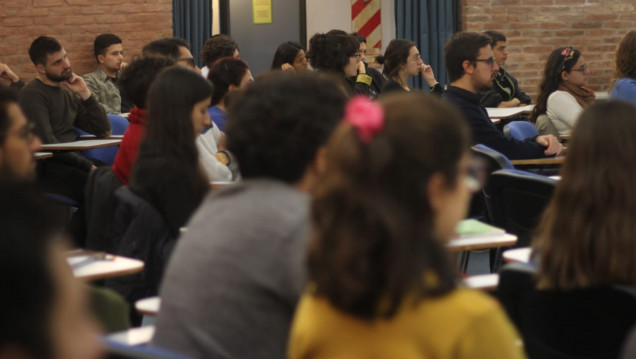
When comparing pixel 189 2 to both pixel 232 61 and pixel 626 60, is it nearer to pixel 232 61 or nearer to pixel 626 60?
pixel 232 61

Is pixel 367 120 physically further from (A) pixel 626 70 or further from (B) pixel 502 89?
(B) pixel 502 89

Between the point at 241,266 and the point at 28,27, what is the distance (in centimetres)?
728

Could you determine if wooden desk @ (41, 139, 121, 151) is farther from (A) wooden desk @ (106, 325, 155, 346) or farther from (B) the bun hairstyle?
(A) wooden desk @ (106, 325, 155, 346)

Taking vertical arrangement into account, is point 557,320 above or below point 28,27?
below

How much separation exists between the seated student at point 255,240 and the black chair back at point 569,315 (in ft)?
2.02

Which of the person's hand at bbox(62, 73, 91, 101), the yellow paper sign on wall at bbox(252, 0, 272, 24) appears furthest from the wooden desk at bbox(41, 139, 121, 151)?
the yellow paper sign on wall at bbox(252, 0, 272, 24)

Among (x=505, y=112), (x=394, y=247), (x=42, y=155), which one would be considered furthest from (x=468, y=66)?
(x=394, y=247)

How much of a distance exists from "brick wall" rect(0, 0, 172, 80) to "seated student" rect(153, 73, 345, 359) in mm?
6896

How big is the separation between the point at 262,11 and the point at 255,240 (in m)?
8.15

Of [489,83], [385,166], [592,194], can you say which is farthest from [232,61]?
[385,166]

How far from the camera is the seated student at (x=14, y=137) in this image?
2.69 meters

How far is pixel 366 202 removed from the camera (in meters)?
1.25

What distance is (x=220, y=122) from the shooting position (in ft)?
15.2

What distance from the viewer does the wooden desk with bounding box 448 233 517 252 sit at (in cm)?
261
